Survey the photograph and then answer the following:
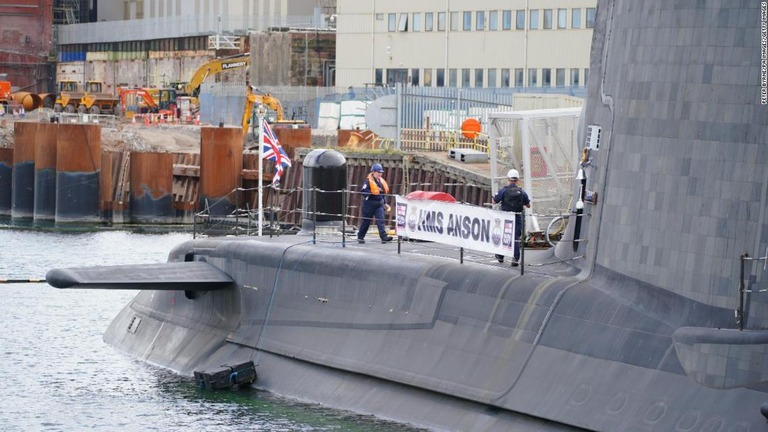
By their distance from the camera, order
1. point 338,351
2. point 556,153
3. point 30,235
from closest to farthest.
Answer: point 338,351, point 556,153, point 30,235

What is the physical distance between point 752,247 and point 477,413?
4629mm

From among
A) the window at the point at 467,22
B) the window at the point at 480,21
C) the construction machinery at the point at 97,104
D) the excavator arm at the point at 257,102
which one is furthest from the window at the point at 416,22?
the construction machinery at the point at 97,104

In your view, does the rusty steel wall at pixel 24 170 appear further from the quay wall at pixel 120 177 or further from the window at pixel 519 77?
the window at pixel 519 77

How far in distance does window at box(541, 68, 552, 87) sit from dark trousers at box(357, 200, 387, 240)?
3991 centimetres

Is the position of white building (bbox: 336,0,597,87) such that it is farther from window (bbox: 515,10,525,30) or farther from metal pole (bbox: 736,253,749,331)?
metal pole (bbox: 736,253,749,331)

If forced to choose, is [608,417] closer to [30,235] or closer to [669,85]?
[669,85]

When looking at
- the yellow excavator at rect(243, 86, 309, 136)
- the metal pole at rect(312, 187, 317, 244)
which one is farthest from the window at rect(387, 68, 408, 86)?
the metal pole at rect(312, 187, 317, 244)

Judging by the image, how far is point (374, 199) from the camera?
23.8 meters

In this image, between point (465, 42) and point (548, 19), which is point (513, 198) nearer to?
point (548, 19)

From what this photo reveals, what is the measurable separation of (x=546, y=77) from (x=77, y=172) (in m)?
21.0

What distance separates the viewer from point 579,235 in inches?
770

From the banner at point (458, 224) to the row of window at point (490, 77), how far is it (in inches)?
1583

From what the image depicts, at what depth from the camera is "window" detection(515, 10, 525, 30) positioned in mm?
64625

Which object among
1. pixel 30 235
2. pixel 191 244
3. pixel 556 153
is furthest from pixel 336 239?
pixel 30 235
